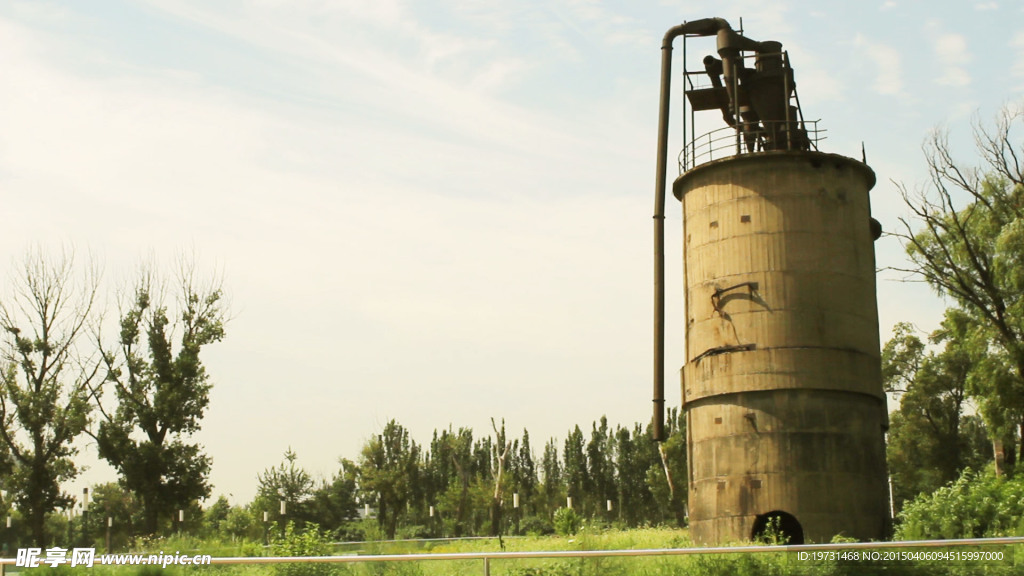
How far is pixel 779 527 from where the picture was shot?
22172mm

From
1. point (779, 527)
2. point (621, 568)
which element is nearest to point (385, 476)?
point (779, 527)

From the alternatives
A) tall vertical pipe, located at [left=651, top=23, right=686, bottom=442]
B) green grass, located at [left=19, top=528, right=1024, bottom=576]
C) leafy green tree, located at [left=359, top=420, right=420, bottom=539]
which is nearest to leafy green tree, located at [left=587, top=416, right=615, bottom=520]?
leafy green tree, located at [left=359, top=420, right=420, bottom=539]

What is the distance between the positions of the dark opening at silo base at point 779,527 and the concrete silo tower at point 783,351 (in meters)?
0.03

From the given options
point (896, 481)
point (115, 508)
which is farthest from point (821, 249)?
point (115, 508)

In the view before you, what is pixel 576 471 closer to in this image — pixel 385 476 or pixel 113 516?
pixel 385 476

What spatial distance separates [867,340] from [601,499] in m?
50.6

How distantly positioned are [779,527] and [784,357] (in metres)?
3.73

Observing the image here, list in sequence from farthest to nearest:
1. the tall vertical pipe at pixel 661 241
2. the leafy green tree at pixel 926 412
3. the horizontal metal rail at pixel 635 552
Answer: the leafy green tree at pixel 926 412, the tall vertical pipe at pixel 661 241, the horizontal metal rail at pixel 635 552

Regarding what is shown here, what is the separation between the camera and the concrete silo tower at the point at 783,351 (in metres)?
22.6

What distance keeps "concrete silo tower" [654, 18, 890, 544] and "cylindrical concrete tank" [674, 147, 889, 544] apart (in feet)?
0.09

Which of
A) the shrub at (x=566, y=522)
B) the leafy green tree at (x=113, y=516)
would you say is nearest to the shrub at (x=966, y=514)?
the shrub at (x=566, y=522)

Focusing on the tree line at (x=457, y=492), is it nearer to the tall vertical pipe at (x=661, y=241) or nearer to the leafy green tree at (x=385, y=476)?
the leafy green tree at (x=385, y=476)

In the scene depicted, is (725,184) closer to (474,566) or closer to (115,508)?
(474,566)

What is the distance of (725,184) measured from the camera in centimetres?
2462
